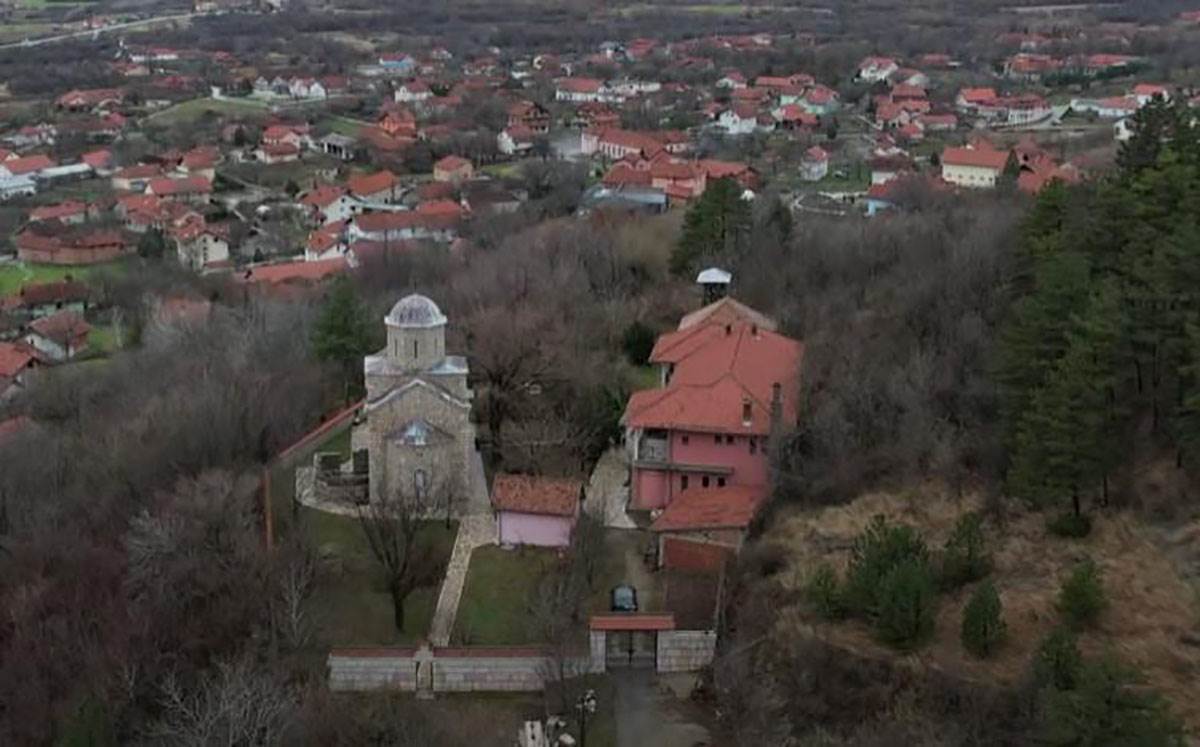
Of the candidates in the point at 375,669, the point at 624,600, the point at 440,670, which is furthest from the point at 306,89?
the point at 440,670

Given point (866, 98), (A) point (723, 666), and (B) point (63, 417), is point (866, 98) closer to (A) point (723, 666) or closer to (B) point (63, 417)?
(B) point (63, 417)

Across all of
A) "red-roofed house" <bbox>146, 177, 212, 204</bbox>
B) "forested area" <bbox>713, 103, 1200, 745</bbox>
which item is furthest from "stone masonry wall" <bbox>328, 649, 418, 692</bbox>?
"red-roofed house" <bbox>146, 177, 212, 204</bbox>

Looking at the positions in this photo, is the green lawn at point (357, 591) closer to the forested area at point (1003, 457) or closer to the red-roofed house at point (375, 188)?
the forested area at point (1003, 457)

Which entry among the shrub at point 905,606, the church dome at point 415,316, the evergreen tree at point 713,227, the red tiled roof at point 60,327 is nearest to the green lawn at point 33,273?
the red tiled roof at point 60,327

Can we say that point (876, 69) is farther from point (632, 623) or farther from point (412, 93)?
point (632, 623)

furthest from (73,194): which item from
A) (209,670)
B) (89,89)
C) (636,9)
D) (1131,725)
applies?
(636,9)

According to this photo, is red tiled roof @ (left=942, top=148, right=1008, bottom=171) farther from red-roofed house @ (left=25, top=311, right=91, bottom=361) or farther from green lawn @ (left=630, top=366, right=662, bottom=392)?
red-roofed house @ (left=25, top=311, right=91, bottom=361)
